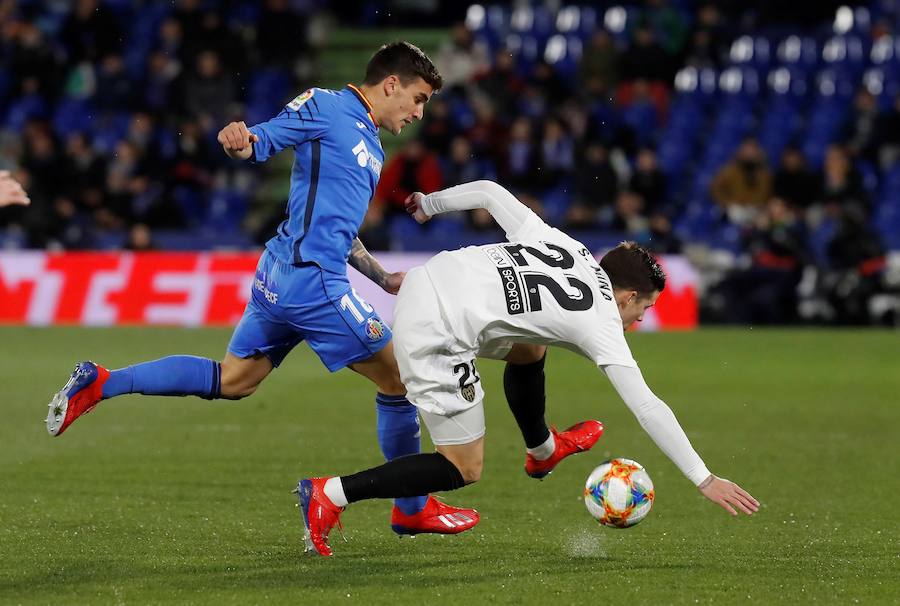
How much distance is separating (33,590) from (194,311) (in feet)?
37.5

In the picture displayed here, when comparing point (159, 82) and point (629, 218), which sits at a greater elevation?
point (159, 82)

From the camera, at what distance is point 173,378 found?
6.22m

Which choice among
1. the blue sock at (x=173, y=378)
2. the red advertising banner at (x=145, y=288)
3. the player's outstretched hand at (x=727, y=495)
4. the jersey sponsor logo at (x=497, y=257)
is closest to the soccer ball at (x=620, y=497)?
the player's outstretched hand at (x=727, y=495)

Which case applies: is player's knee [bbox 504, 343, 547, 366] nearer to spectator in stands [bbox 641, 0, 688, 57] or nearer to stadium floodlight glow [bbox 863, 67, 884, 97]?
stadium floodlight glow [bbox 863, 67, 884, 97]

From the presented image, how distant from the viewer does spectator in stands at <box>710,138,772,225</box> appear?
17.5 meters

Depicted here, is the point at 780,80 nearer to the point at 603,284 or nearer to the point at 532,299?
the point at 603,284

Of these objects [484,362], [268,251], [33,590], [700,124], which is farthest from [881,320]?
[33,590]

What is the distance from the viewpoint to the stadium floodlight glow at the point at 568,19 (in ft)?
68.9

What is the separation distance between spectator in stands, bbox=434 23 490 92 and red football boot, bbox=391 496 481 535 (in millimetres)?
14276

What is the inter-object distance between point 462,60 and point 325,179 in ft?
Result: 47.0

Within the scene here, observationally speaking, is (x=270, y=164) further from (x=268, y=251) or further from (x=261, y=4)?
(x=268, y=251)

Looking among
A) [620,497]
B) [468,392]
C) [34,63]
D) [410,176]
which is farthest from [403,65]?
[34,63]

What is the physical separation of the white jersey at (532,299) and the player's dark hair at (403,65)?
0.85m

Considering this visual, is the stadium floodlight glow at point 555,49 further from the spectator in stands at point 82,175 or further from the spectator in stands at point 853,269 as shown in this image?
the spectator in stands at point 82,175
